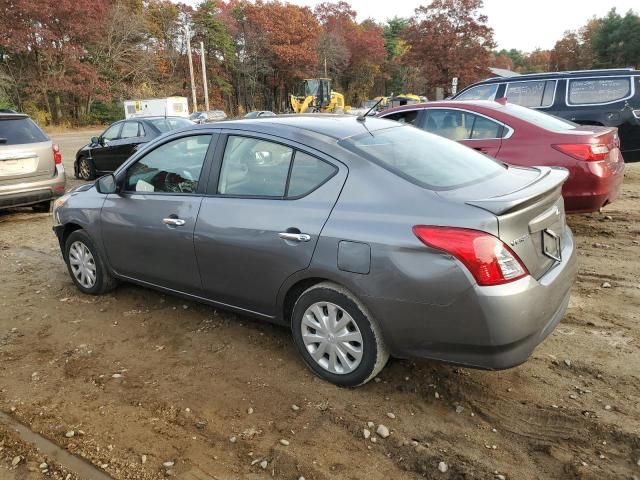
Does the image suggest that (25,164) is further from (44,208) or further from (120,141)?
(120,141)

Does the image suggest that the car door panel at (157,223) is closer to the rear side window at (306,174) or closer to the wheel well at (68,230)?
the wheel well at (68,230)

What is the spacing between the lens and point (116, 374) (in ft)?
11.1

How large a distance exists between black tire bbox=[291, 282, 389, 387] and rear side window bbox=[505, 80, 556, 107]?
7117 millimetres

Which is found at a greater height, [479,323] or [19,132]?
[19,132]

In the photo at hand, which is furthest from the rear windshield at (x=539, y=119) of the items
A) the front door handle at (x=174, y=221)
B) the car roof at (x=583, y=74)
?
the front door handle at (x=174, y=221)

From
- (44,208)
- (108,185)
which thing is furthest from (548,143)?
(44,208)

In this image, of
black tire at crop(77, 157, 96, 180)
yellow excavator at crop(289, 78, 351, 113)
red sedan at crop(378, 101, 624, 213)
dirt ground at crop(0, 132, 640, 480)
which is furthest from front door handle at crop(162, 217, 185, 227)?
yellow excavator at crop(289, 78, 351, 113)

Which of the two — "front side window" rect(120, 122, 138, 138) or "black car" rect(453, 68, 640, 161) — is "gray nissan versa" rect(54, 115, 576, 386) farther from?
"front side window" rect(120, 122, 138, 138)

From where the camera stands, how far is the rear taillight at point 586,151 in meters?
5.34

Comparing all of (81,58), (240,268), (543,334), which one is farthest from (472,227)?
(81,58)

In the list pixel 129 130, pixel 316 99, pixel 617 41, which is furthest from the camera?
pixel 617 41

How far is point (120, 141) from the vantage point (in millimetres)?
10953

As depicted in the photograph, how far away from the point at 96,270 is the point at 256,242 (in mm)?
2095

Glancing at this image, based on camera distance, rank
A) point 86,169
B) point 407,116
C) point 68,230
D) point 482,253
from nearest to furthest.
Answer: point 482,253 → point 68,230 → point 407,116 → point 86,169
